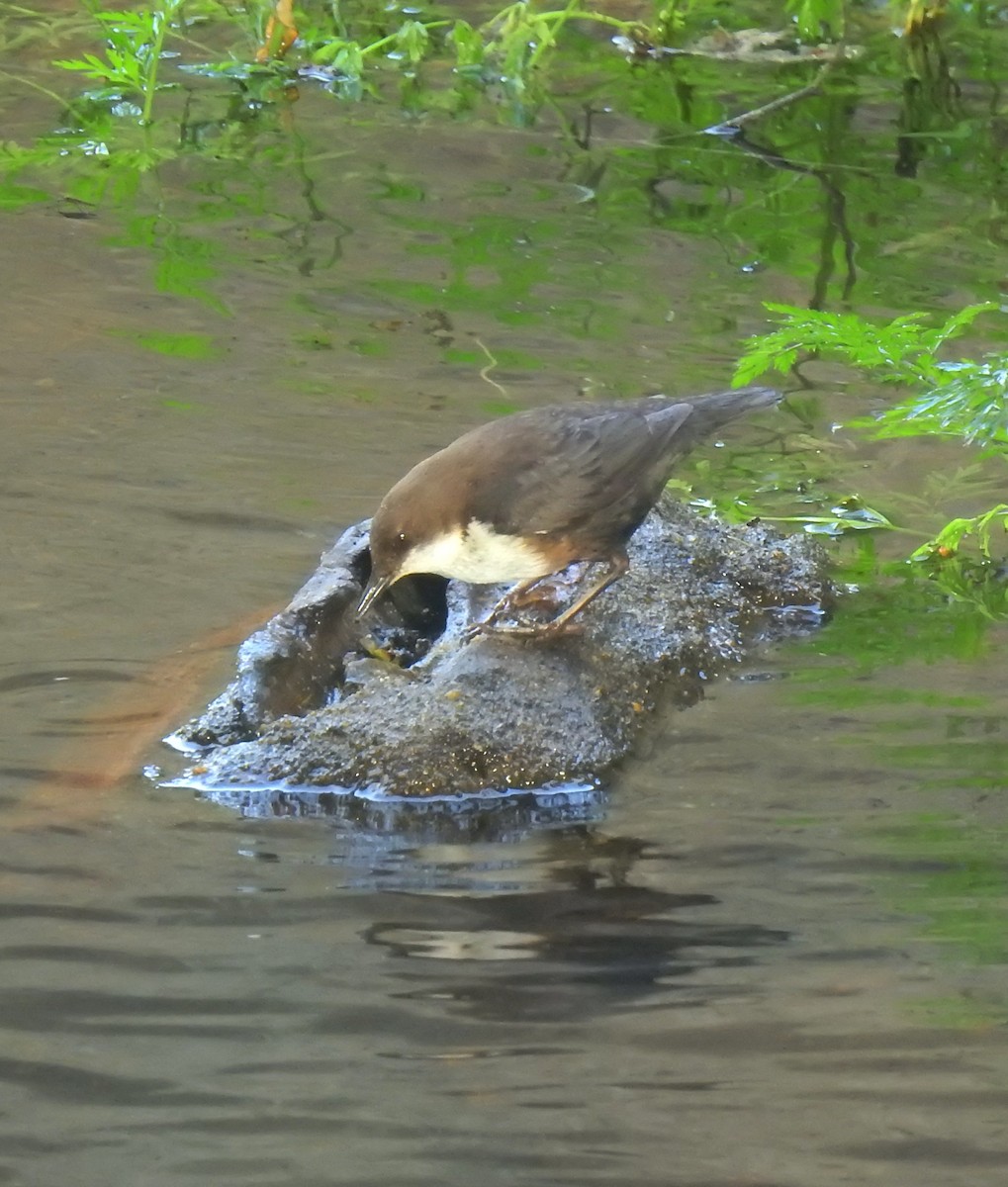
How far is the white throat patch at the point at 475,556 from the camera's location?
410 centimetres

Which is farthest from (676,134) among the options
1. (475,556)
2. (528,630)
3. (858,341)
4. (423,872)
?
(423,872)

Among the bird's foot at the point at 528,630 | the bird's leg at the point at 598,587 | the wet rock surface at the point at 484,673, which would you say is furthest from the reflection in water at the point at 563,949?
the bird's leg at the point at 598,587

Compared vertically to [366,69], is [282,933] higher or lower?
lower

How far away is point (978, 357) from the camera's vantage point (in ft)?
20.2

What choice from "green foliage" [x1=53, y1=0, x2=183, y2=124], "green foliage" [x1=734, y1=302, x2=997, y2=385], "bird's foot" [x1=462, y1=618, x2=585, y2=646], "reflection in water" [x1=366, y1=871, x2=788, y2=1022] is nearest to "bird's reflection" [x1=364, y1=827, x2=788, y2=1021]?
"reflection in water" [x1=366, y1=871, x2=788, y2=1022]

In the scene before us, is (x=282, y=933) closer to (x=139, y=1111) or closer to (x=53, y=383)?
(x=139, y=1111)

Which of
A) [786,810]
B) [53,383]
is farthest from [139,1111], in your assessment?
[53,383]

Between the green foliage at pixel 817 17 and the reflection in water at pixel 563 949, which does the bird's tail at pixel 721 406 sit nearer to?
the reflection in water at pixel 563 949

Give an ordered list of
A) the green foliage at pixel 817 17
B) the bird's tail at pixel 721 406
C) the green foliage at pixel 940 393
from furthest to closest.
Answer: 1. the green foliage at pixel 817 17
2. the bird's tail at pixel 721 406
3. the green foliage at pixel 940 393

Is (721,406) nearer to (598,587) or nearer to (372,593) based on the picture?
(598,587)

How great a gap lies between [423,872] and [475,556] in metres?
0.96

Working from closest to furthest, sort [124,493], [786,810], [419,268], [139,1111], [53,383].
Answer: [139,1111]
[786,810]
[124,493]
[53,383]
[419,268]

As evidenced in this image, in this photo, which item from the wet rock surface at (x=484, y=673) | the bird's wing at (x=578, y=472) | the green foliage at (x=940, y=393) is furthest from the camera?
the green foliage at (x=940, y=393)

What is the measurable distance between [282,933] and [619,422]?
1.75 m
